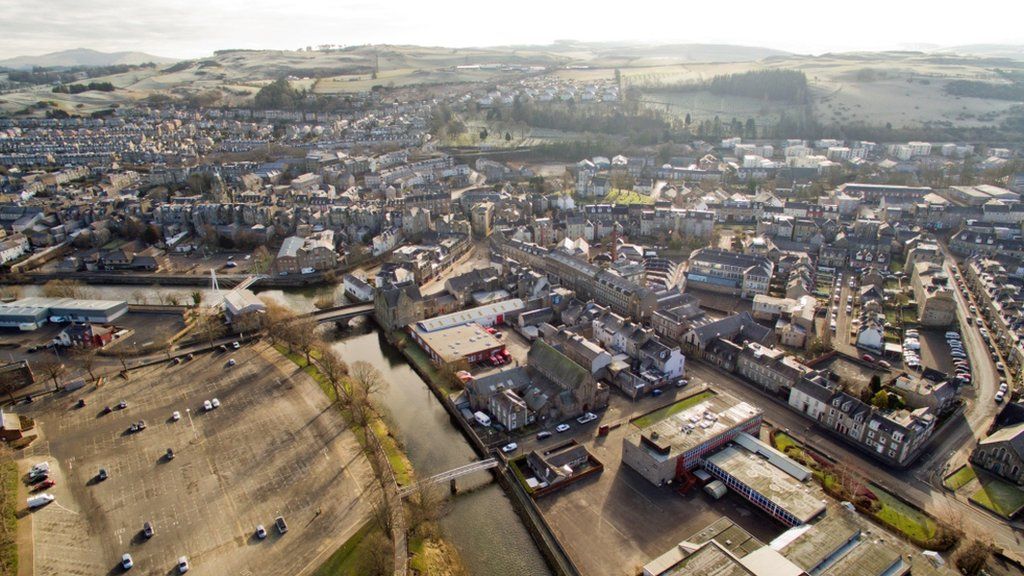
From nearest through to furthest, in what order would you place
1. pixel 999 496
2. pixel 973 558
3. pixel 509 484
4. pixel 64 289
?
pixel 973 558 → pixel 999 496 → pixel 509 484 → pixel 64 289

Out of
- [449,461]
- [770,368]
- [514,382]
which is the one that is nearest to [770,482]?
[770,368]

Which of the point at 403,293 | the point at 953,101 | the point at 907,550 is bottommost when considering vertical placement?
the point at 907,550

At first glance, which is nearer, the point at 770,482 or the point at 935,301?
the point at 770,482

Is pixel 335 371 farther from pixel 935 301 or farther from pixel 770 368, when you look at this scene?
pixel 935 301

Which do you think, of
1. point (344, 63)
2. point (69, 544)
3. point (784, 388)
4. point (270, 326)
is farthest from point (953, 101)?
point (344, 63)

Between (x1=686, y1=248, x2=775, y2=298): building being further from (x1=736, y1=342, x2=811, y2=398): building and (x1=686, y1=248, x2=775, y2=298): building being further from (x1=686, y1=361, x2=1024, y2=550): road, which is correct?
(x1=686, y1=361, x2=1024, y2=550): road

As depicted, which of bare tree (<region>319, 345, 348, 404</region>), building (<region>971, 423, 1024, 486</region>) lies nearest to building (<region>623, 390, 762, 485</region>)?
building (<region>971, 423, 1024, 486</region>)

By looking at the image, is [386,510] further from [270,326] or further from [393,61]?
[393,61]
